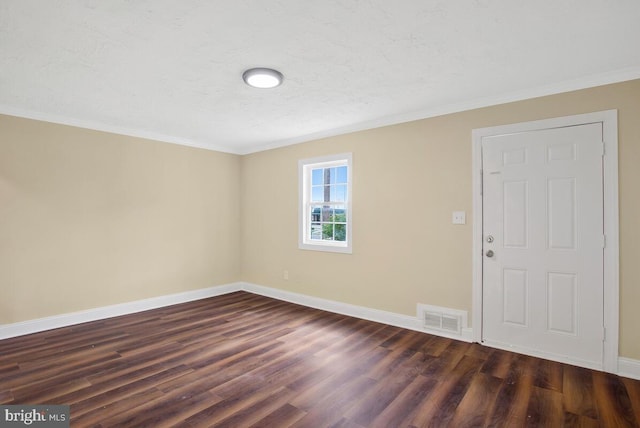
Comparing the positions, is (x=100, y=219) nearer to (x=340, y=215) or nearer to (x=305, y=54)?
(x=340, y=215)

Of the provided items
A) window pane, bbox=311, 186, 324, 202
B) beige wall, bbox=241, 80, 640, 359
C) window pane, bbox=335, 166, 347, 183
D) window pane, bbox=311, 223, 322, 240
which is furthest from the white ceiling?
window pane, bbox=311, 223, 322, 240

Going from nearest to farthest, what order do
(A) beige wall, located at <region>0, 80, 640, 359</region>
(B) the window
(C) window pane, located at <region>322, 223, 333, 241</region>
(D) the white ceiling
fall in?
1. (D) the white ceiling
2. (A) beige wall, located at <region>0, 80, 640, 359</region>
3. (B) the window
4. (C) window pane, located at <region>322, 223, 333, 241</region>

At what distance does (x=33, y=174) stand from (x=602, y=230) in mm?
5775

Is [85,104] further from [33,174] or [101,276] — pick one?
[101,276]

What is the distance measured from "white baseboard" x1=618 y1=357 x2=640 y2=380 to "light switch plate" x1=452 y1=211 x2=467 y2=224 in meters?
1.65

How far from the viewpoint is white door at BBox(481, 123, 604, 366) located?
2723 millimetres

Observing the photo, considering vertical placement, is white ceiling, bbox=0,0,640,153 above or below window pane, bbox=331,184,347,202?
above

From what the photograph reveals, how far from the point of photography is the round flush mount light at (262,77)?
2582mm

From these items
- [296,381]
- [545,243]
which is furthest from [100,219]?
[545,243]

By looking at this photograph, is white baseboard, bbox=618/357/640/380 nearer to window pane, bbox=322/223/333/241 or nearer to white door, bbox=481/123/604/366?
white door, bbox=481/123/604/366

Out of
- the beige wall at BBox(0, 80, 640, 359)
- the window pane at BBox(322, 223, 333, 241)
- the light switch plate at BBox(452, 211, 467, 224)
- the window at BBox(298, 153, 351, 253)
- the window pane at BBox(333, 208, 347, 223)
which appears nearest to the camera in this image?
the beige wall at BBox(0, 80, 640, 359)

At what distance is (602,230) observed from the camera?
2.68 meters

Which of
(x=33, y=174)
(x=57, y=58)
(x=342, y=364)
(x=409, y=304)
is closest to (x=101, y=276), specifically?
(x=33, y=174)

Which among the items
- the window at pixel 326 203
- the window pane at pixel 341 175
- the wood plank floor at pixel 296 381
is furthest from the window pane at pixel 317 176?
the wood plank floor at pixel 296 381
